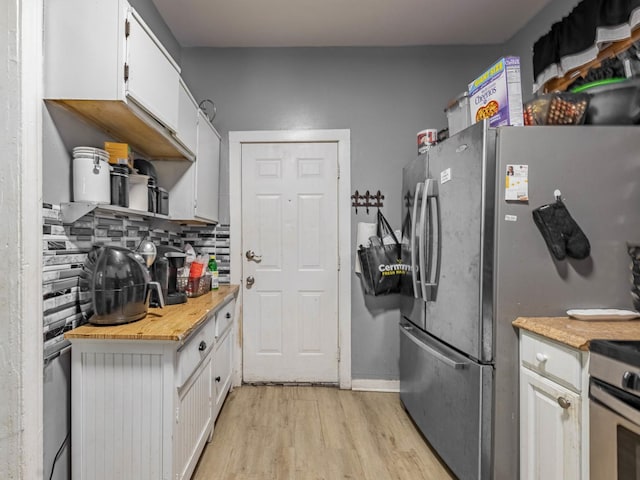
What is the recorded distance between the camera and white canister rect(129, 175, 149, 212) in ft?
5.69

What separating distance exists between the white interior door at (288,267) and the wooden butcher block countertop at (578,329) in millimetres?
1581

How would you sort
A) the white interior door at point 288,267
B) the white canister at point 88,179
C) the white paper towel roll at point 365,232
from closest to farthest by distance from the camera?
1. the white canister at point 88,179
2. the white paper towel roll at point 365,232
3. the white interior door at point 288,267

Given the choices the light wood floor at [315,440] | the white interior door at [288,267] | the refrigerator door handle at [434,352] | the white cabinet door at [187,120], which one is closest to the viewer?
the refrigerator door handle at [434,352]

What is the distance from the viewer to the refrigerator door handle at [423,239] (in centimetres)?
188

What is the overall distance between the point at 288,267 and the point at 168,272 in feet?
3.45

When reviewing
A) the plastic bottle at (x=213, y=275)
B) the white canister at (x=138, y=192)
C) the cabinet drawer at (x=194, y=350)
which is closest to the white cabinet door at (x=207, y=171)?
the plastic bottle at (x=213, y=275)

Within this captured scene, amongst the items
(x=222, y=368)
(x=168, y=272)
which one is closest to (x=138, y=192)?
(x=168, y=272)

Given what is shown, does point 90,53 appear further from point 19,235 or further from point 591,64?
point 591,64

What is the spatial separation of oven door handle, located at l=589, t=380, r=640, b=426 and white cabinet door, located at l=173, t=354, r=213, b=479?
1533 millimetres

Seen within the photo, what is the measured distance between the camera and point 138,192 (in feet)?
5.80

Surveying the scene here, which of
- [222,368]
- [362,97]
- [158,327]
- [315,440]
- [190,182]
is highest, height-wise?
[362,97]

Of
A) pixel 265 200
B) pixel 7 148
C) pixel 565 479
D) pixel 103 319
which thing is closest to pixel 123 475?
pixel 103 319

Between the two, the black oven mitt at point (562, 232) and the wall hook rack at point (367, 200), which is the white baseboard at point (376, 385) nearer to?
→ the wall hook rack at point (367, 200)

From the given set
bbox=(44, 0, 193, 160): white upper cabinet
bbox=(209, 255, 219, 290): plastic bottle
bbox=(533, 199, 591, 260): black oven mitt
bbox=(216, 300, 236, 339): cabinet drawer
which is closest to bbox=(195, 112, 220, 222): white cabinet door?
bbox=(209, 255, 219, 290): plastic bottle
